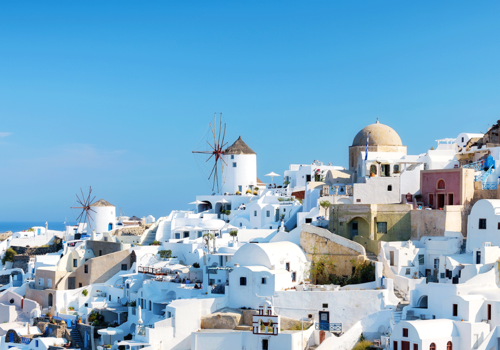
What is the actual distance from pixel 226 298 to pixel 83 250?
1541cm

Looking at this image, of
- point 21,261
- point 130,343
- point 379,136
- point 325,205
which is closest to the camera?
point 130,343

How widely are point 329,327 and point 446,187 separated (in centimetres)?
1126

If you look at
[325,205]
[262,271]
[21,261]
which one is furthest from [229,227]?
[21,261]

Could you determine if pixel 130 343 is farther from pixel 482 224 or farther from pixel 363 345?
pixel 482 224

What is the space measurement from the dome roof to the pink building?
325 inches

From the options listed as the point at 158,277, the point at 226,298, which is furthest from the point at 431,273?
the point at 158,277

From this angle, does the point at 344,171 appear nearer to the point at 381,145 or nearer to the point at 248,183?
the point at 381,145

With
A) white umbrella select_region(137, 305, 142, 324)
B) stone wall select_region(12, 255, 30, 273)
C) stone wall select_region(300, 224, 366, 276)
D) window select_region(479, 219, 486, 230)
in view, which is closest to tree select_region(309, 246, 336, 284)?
stone wall select_region(300, 224, 366, 276)

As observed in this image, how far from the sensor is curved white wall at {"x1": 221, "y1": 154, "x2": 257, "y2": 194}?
5200cm

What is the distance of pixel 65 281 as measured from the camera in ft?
129

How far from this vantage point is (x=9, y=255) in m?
49.8

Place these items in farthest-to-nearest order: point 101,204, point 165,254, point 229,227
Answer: point 101,204 < point 229,227 < point 165,254

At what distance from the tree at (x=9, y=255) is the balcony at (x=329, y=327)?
29742 mm

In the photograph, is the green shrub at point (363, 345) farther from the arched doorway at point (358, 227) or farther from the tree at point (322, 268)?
the arched doorway at point (358, 227)
